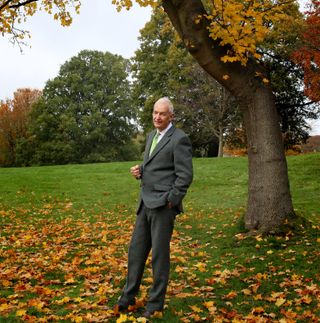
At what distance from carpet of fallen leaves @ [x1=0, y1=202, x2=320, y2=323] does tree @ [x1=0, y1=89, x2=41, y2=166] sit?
36.0 metres

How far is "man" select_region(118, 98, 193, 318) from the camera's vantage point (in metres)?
4.46

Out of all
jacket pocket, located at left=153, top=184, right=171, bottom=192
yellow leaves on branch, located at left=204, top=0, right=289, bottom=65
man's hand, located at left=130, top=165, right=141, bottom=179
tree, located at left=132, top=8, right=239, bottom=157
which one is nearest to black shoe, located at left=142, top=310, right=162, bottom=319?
jacket pocket, located at left=153, top=184, right=171, bottom=192

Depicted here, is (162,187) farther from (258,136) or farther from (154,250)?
(258,136)

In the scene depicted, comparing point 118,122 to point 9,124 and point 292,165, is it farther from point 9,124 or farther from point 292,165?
point 292,165

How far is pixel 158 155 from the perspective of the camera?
182 inches

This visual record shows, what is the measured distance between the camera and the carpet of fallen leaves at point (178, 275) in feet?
15.6

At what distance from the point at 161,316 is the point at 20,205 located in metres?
10.0

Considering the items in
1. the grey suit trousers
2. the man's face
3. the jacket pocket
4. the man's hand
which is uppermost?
the man's face

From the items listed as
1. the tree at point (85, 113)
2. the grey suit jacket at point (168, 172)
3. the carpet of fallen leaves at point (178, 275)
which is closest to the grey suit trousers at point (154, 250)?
the grey suit jacket at point (168, 172)

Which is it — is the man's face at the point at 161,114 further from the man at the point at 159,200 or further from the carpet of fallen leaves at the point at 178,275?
the carpet of fallen leaves at the point at 178,275

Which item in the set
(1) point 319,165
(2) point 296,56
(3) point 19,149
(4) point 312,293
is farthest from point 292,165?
(3) point 19,149

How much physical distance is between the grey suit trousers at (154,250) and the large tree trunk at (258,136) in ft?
12.2

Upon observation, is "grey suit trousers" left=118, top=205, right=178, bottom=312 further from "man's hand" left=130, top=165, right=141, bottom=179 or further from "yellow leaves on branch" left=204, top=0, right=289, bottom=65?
"yellow leaves on branch" left=204, top=0, right=289, bottom=65

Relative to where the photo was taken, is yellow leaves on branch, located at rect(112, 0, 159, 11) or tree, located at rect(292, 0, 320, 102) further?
tree, located at rect(292, 0, 320, 102)
